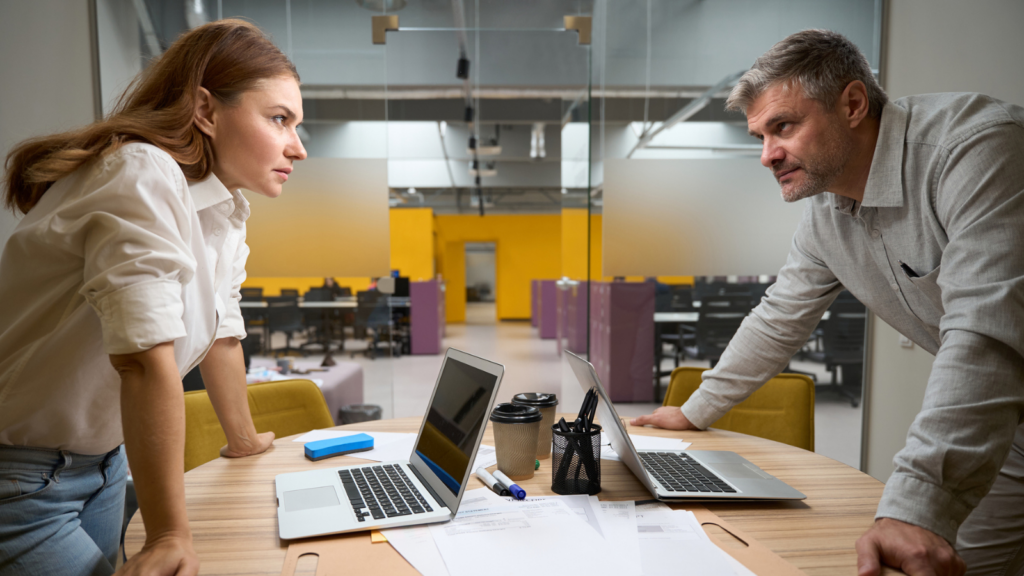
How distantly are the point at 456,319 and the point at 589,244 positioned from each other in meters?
13.2

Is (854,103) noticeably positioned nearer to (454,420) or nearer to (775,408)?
(775,408)

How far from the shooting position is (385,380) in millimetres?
3648

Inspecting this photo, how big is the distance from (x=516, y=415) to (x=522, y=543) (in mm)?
289

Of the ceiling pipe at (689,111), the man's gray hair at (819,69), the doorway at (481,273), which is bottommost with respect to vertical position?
the doorway at (481,273)

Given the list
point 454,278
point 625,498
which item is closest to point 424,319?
point 625,498

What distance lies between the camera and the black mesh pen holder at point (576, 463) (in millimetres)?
1089

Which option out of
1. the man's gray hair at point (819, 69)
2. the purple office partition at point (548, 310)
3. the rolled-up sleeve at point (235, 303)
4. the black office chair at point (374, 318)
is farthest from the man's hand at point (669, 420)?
the purple office partition at point (548, 310)

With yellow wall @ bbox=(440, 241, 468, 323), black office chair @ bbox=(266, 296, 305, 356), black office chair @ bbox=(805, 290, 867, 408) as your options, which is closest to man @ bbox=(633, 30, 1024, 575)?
black office chair @ bbox=(805, 290, 867, 408)

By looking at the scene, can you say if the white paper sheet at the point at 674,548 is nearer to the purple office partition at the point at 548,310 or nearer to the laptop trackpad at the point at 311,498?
the laptop trackpad at the point at 311,498

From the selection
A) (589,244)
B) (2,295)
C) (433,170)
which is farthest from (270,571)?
(433,170)

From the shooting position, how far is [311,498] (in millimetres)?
1068

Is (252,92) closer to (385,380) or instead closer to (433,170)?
(385,380)

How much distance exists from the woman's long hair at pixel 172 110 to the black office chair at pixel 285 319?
8.98ft

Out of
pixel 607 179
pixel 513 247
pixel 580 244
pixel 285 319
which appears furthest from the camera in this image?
pixel 513 247
